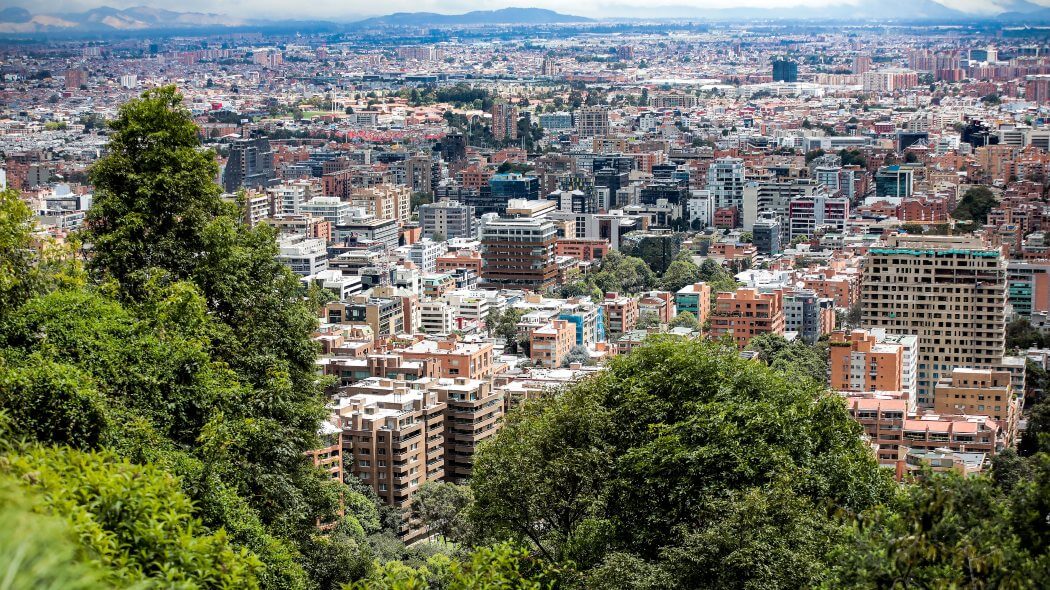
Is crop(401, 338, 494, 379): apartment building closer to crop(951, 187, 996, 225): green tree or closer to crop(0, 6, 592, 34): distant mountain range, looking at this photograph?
crop(0, 6, 592, 34): distant mountain range

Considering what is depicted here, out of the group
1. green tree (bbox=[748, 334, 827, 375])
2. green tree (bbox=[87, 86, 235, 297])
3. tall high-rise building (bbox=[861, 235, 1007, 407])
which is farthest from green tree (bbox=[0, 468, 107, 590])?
tall high-rise building (bbox=[861, 235, 1007, 407])

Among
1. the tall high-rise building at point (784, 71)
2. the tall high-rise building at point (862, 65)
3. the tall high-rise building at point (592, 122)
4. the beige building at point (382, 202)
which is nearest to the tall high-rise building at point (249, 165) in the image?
the beige building at point (382, 202)

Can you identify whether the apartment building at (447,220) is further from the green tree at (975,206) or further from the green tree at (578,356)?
the green tree at (578,356)

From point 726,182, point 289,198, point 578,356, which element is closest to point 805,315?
point 578,356

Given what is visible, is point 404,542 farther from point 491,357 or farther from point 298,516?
point 298,516

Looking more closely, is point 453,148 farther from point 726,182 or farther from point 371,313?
point 371,313

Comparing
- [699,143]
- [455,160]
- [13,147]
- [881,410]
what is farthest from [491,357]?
[699,143]
